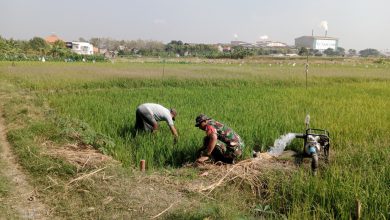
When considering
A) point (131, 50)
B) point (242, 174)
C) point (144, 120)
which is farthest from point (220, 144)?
point (131, 50)

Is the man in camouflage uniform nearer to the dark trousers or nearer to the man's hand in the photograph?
the man's hand

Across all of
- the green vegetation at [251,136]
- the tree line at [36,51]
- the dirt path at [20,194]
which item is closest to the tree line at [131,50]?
the tree line at [36,51]

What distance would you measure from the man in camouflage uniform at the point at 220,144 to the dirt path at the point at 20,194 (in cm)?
223

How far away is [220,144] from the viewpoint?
18.1 feet

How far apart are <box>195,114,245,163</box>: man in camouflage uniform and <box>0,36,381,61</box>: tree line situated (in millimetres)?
12734

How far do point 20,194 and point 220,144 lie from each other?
274cm

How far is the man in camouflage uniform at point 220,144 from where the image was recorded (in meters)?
5.41

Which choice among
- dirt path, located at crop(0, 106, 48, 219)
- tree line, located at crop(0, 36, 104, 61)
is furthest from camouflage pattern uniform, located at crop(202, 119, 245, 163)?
tree line, located at crop(0, 36, 104, 61)

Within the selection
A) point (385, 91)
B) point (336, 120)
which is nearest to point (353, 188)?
point (336, 120)

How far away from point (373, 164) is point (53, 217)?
3977 mm

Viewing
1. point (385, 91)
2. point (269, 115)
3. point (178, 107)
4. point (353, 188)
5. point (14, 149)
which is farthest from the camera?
point (385, 91)

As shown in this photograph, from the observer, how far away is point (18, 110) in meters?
9.56

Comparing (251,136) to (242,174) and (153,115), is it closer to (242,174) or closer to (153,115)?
(153,115)

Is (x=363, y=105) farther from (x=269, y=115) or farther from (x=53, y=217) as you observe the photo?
(x=53, y=217)
